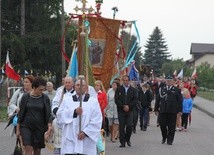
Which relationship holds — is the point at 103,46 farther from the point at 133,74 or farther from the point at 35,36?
the point at 35,36

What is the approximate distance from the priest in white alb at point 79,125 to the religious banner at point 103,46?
955cm

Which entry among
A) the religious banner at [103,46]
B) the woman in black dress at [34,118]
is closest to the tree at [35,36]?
the religious banner at [103,46]

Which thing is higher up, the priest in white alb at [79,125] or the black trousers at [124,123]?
the priest in white alb at [79,125]

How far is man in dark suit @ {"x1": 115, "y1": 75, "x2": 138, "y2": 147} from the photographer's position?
14.3 meters

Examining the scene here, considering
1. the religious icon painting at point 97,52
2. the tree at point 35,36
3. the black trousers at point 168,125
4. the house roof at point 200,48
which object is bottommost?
the black trousers at point 168,125

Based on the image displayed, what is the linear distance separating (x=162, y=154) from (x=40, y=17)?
29108 mm

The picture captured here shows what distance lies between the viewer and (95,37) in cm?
1784

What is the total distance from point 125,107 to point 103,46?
13.8 ft

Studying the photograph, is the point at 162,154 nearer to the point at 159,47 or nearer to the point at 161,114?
the point at 161,114

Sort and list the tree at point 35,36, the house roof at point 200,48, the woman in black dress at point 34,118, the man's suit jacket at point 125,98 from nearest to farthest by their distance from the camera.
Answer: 1. the woman in black dress at point 34,118
2. the man's suit jacket at point 125,98
3. the tree at point 35,36
4. the house roof at point 200,48

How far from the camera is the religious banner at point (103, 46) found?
17.8 metres

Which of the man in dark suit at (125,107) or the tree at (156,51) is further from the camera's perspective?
the tree at (156,51)

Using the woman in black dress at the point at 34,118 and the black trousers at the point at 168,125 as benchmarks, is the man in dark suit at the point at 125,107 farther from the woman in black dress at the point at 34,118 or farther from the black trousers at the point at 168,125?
the woman in black dress at the point at 34,118

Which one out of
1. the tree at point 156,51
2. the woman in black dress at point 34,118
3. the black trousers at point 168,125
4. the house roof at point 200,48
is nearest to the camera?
the woman in black dress at point 34,118
